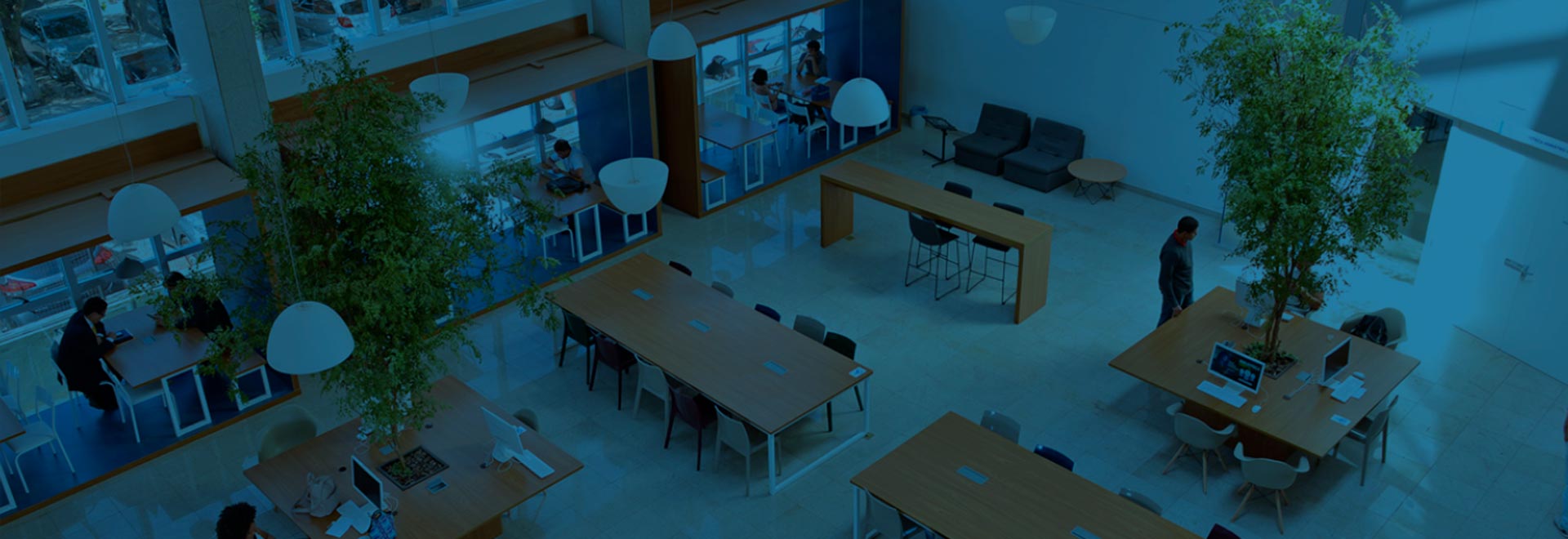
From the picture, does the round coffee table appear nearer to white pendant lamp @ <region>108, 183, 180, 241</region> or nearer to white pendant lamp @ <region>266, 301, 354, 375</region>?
white pendant lamp @ <region>108, 183, 180, 241</region>

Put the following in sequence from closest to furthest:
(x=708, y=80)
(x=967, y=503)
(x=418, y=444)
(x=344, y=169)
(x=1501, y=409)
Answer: (x=344, y=169) → (x=967, y=503) → (x=418, y=444) → (x=1501, y=409) → (x=708, y=80)

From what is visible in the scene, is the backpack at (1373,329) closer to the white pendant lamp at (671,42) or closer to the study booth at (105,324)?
the white pendant lamp at (671,42)

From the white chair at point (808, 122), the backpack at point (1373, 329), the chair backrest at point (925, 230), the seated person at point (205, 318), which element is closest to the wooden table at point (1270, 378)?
the backpack at point (1373, 329)

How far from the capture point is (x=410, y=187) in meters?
6.76

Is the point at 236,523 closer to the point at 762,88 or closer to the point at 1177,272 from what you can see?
the point at 1177,272

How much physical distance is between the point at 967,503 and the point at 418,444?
385 centimetres

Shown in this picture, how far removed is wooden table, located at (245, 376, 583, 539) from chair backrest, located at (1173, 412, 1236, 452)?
14.3ft

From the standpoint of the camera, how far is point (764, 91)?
15102 mm

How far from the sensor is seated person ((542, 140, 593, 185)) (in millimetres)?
12633

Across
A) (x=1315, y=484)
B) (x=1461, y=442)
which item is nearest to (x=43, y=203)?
(x=1315, y=484)

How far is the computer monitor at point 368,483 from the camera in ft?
24.4

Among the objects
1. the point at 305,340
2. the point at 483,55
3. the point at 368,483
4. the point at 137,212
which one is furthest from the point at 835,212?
the point at 305,340

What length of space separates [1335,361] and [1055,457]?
2.57 m

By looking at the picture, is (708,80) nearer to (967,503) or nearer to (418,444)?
(418,444)
